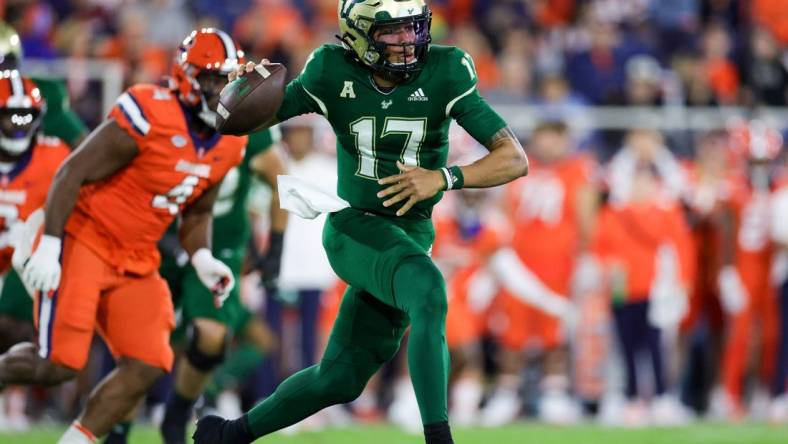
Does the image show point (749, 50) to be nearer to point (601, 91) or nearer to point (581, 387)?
point (601, 91)

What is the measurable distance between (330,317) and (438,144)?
4870 millimetres

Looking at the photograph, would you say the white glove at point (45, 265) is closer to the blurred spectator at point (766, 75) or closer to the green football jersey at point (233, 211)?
the green football jersey at point (233, 211)

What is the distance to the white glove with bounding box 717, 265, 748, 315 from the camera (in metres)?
10.0

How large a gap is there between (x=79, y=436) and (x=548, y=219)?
5.00 m

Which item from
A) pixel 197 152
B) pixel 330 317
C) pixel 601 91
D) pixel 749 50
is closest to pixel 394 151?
pixel 197 152

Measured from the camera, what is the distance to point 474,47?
465 inches

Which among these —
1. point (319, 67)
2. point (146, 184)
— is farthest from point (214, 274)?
point (319, 67)

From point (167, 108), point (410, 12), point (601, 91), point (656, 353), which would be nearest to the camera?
point (410, 12)

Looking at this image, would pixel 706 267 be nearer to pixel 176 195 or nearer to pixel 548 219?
pixel 548 219

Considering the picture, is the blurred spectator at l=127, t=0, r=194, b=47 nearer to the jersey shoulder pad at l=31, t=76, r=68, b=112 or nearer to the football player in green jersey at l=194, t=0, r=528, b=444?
the jersey shoulder pad at l=31, t=76, r=68, b=112

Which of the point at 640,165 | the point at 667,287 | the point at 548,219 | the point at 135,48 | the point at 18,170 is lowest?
the point at 667,287

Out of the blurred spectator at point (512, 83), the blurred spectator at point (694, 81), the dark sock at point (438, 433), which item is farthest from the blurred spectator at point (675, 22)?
the dark sock at point (438, 433)

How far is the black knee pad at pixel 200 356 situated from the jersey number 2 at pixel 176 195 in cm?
95

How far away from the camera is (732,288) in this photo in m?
10.0
